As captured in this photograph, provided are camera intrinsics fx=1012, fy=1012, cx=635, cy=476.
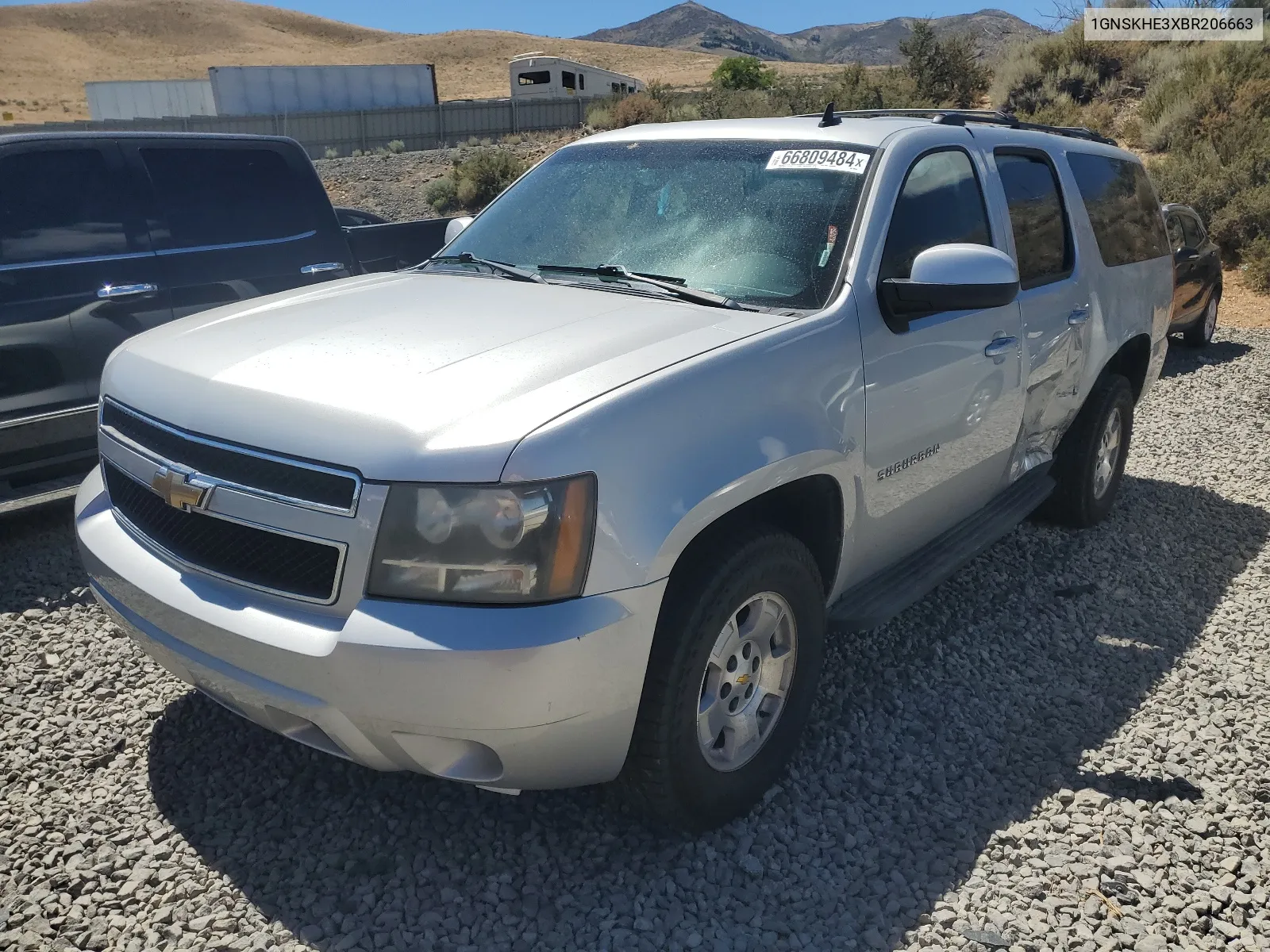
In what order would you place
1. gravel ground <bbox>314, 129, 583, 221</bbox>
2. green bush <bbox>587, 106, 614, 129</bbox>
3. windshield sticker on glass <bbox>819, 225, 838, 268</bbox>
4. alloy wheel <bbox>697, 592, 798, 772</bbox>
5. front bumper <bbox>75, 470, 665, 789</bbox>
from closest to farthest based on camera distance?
front bumper <bbox>75, 470, 665, 789</bbox>, alloy wheel <bbox>697, 592, 798, 772</bbox>, windshield sticker on glass <bbox>819, 225, 838, 268</bbox>, gravel ground <bbox>314, 129, 583, 221</bbox>, green bush <bbox>587, 106, 614, 129</bbox>

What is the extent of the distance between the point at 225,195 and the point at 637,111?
27257 millimetres

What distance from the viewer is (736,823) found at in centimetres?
297

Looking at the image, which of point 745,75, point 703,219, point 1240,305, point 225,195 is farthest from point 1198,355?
point 745,75

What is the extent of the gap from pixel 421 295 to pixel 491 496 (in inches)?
52.3

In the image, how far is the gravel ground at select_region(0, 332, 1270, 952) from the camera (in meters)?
2.62

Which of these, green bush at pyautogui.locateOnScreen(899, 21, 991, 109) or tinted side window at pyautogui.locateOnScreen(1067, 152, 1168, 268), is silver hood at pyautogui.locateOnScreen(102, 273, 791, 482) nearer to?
tinted side window at pyautogui.locateOnScreen(1067, 152, 1168, 268)

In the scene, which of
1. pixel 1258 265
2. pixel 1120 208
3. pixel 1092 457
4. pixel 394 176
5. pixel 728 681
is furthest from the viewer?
pixel 394 176

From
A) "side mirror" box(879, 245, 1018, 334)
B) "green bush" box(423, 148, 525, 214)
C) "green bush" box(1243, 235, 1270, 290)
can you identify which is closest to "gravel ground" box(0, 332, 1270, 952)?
"side mirror" box(879, 245, 1018, 334)

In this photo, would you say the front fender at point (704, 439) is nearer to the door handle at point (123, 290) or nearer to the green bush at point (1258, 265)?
the door handle at point (123, 290)

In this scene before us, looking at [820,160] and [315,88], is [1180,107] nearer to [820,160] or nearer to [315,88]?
[820,160]

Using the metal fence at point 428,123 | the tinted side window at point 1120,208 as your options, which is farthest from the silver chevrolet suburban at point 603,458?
the metal fence at point 428,123

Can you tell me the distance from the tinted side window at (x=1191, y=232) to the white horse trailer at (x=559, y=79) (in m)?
37.5

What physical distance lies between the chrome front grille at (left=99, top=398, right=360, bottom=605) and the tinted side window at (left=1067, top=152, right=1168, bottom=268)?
3.92 m

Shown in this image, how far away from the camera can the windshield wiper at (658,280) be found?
311 centimetres
